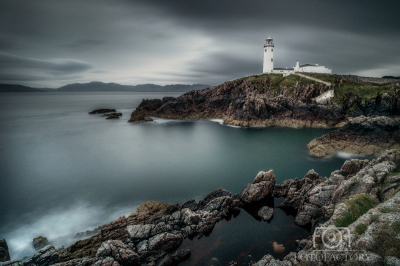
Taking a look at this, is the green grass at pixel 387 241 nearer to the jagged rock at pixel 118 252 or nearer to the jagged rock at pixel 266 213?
the jagged rock at pixel 266 213

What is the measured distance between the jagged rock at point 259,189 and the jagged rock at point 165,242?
761 cm

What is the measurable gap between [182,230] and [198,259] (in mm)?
2515

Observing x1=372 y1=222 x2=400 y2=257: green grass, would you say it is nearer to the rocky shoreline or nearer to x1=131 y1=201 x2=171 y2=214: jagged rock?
the rocky shoreline

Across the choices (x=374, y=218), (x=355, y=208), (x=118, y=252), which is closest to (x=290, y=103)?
(x=355, y=208)

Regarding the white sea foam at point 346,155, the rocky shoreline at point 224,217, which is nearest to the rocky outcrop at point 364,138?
the white sea foam at point 346,155

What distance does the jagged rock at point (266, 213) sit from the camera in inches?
629

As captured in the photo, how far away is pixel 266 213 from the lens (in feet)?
53.6

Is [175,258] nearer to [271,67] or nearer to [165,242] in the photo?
[165,242]

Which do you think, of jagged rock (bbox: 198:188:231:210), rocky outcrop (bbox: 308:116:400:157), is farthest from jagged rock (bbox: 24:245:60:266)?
rocky outcrop (bbox: 308:116:400:157)

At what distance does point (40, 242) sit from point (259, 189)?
1847 centimetres

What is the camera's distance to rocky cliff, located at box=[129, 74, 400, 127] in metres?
48.2

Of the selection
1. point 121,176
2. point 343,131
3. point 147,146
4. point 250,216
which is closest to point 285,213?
point 250,216

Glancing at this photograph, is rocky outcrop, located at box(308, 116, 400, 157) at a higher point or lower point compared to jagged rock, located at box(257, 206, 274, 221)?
higher

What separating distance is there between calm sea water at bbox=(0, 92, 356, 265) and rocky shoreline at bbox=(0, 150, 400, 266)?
1.25 metres
